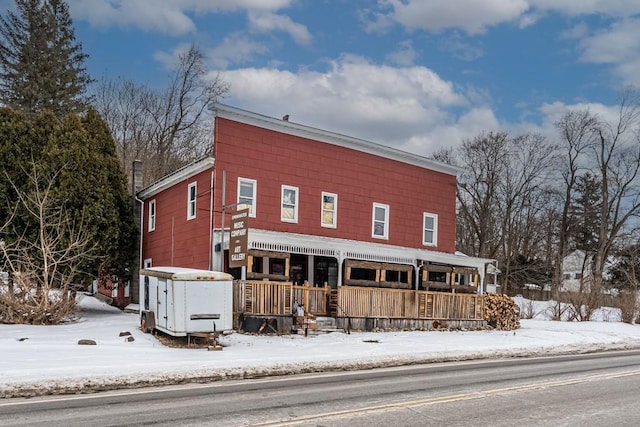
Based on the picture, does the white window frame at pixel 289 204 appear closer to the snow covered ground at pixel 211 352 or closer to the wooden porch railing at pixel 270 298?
the wooden porch railing at pixel 270 298

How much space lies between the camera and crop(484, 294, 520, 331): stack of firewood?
25047mm

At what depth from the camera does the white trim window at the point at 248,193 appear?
70.7 ft

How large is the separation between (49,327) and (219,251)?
5.97 metres

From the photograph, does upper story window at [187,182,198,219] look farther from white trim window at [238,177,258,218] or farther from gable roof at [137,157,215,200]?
white trim window at [238,177,258,218]

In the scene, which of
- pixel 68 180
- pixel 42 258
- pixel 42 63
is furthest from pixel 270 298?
pixel 42 63

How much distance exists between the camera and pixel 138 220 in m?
27.9

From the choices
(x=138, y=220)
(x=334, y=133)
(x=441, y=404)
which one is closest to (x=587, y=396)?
(x=441, y=404)

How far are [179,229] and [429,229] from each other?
11.6 m

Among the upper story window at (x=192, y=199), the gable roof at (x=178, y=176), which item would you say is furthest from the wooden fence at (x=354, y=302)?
the upper story window at (x=192, y=199)

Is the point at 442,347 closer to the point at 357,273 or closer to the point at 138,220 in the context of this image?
the point at 357,273

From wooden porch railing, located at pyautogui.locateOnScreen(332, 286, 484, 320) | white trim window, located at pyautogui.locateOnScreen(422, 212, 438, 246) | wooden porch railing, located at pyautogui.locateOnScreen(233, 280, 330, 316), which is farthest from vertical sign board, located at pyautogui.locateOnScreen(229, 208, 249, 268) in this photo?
white trim window, located at pyautogui.locateOnScreen(422, 212, 438, 246)

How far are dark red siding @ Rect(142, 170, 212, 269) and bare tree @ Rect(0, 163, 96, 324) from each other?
331cm

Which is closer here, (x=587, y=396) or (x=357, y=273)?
(x=587, y=396)

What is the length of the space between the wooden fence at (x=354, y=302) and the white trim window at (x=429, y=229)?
12.7ft
